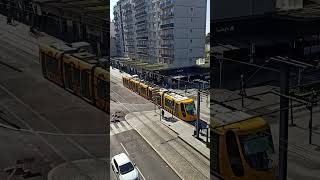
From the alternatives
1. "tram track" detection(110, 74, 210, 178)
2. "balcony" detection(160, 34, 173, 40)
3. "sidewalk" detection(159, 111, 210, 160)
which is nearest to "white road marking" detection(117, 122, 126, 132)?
"tram track" detection(110, 74, 210, 178)

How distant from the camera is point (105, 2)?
2113 mm

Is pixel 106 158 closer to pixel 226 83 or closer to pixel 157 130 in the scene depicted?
pixel 157 130

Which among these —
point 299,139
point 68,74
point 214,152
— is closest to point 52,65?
Answer: point 68,74

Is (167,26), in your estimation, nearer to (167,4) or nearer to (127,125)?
(167,4)

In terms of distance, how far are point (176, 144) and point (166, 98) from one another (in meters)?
0.37

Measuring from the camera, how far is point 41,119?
202 cm

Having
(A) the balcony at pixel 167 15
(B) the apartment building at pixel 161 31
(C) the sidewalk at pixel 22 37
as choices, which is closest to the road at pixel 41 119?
(C) the sidewalk at pixel 22 37

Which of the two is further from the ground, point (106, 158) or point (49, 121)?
point (49, 121)

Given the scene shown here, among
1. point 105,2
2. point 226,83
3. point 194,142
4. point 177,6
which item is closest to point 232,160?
point 194,142

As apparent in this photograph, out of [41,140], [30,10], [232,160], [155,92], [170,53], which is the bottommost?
[232,160]

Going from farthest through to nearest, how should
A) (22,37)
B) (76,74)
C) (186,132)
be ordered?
(186,132) → (76,74) → (22,37)

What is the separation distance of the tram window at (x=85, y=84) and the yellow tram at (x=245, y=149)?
0.90 meters

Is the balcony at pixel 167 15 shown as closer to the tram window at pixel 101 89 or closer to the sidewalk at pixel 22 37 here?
the tram window at pixel 101 89

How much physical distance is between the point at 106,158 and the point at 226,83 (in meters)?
0.96
